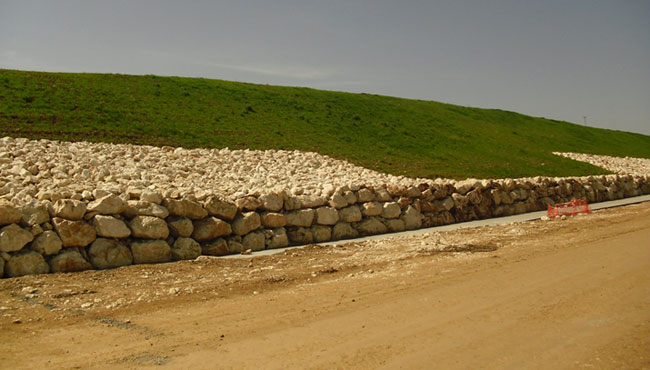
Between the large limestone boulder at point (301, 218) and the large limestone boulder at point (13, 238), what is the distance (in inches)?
190

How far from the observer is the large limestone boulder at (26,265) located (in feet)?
23.7

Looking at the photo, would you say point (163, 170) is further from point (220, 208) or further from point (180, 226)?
point (180, 226)

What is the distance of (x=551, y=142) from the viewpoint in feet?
130

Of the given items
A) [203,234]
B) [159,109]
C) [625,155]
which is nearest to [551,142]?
[625,155]

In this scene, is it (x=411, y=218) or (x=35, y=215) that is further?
(x=411, y=218)

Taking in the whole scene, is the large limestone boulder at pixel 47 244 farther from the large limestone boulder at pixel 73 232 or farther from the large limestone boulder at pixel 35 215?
the large limestone boulder at pixel 35 215

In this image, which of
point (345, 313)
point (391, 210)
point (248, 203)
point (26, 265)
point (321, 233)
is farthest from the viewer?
point (391, 210)

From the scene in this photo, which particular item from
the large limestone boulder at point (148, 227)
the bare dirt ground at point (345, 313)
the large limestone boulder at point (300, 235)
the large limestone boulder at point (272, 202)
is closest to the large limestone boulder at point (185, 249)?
the large limestone boulder at point (148, 227)

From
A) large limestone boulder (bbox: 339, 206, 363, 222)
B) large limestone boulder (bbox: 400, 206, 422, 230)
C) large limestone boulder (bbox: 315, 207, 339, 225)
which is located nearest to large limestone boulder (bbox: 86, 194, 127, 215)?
large limestone boulder (bbox: 315, 207, 339, 225)

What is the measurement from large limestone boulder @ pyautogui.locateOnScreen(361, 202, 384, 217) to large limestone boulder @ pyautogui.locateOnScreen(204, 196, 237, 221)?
138 inches

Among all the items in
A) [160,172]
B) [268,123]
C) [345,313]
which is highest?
[268,123]

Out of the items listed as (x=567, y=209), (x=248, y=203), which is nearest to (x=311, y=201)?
(x=248, y=203)

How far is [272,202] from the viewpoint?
1065 cm

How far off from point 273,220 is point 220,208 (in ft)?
4.01
